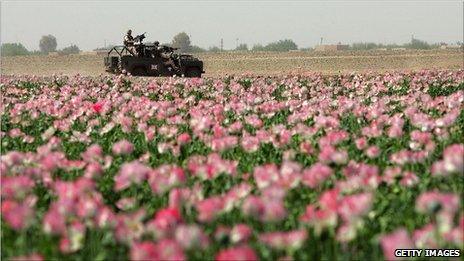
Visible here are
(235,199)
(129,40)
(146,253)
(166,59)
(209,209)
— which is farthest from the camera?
(129,40)

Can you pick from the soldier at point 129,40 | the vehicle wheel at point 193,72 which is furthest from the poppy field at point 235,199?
the soldier at point 129,40

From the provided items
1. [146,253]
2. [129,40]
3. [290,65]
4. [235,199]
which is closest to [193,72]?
[129,40]

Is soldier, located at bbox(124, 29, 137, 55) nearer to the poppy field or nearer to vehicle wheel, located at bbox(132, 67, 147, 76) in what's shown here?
vehicle wheel, located at bbox(132, 67, 147, 76)

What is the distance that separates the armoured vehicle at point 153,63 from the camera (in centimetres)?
2605

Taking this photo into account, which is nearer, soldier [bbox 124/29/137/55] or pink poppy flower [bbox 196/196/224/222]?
pink poppy flower [bbox 196/196/224/222]

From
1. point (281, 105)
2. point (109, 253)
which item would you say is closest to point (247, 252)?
point (109, 253)

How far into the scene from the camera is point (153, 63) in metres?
26.1

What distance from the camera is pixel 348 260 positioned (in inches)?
124

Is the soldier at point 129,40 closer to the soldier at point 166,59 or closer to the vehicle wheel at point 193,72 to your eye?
the soldier at point 166,59

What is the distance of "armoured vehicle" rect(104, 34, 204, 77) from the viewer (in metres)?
26.0

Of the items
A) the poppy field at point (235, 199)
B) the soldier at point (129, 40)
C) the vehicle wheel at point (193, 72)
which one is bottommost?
the vehicle wheel at point (193, 72)

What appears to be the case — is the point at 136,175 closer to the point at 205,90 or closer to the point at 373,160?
the point at 373,160

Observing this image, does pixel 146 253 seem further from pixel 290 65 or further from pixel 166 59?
pixel 290 65

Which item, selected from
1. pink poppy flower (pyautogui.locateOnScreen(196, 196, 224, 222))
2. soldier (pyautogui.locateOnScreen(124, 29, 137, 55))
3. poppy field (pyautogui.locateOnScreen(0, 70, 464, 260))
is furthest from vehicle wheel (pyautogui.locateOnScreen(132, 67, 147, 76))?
pink poppy flower (pyautogui.locateOnScreen(196, 196, 224, 222))
